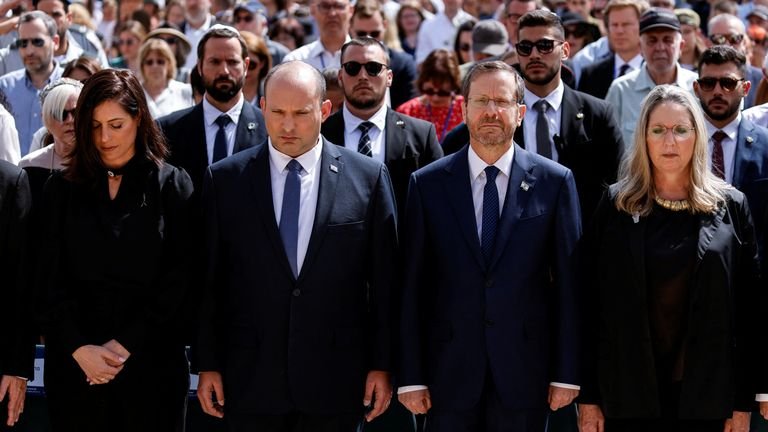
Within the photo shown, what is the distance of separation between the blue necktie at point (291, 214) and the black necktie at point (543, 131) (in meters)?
2.03

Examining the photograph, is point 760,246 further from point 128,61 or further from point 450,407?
point 128,61

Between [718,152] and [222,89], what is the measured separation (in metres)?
2.98

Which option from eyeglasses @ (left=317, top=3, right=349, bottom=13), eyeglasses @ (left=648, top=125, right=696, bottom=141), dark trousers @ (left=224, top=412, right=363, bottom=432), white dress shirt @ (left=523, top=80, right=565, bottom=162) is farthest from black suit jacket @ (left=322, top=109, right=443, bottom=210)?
eyeglasses @ (left=317, top=3, right=349, bottom=13)

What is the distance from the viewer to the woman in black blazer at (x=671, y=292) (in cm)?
477

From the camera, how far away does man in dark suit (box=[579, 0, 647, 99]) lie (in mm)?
8695

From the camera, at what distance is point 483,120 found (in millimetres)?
4887

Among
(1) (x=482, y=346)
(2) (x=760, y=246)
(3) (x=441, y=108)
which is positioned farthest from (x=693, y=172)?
(3) (x=441, y=108)

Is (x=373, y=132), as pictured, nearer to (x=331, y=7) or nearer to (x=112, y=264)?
(x=112, y=264)

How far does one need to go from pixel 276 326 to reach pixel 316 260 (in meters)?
0.33

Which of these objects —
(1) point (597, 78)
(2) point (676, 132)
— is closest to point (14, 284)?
(2) point (676, 132)

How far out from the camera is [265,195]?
4859 mm

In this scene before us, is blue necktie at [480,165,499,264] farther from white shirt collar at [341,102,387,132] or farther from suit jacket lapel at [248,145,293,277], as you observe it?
white shirt collar at [341,102,387,132]

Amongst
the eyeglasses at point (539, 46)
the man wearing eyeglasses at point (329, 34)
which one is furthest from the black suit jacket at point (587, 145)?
the man wearing eyeglasses at point (329, 34)

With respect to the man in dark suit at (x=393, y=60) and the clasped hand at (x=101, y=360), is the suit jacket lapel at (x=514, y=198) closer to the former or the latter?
the clasped hand at (x=101, y=360)
